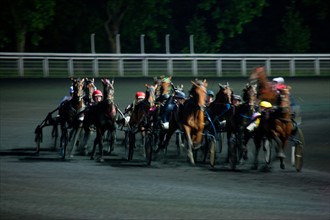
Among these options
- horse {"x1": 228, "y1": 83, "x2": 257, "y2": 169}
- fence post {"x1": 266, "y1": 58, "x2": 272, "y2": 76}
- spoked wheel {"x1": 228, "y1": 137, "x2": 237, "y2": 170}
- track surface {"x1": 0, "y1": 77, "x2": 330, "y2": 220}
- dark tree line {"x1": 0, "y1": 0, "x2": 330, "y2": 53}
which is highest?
dark tree line {"x1": 0, "y1": 0, "x2": 330, "y2": 53}

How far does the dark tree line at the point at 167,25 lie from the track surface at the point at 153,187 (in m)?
21.1

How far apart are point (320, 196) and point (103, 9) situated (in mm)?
33634

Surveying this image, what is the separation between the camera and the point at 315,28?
4812 centimetres

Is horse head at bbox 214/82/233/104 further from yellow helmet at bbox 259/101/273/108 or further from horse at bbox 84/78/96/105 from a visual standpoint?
horse at bbox 84/78/96/105

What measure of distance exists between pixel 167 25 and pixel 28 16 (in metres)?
7.40

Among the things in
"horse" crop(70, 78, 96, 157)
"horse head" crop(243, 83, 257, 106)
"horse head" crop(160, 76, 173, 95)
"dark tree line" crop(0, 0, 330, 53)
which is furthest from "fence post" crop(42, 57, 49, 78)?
"horse head" crop(243, 83, 257, 106)

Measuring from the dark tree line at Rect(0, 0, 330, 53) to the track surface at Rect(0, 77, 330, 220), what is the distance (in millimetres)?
21150

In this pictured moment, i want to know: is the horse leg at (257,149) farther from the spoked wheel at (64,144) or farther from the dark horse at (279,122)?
the spoked wheel at (64,144)

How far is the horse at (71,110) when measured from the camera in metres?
19.6

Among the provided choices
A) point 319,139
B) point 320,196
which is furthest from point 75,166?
point 319,139

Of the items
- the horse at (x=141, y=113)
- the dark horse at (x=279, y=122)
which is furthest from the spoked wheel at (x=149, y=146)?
the dark horse at (x=279, y=122)

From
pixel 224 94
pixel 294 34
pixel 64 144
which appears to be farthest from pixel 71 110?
pixel 294 34

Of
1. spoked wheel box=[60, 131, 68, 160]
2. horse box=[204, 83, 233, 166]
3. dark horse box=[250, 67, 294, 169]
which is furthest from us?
spoked wheel box=[60, 131, 68, 160]

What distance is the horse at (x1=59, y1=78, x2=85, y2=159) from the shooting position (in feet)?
64.3
